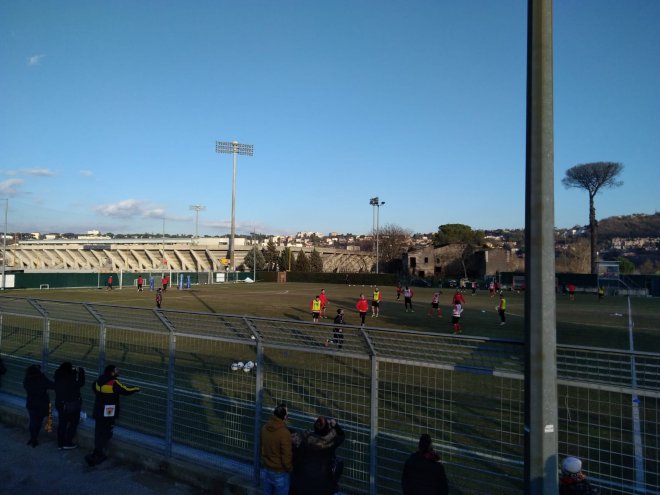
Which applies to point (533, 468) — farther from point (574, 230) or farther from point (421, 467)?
point (574, 230)

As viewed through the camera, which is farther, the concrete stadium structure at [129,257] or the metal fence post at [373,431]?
the concrete stadium structure at [129,257]

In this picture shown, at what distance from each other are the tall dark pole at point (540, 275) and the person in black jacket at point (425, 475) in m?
1.01

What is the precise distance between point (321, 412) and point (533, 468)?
18.4 ft

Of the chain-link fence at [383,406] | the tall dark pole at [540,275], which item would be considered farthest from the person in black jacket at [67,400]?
the tall dark pole at [540,275]

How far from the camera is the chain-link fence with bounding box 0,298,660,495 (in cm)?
438

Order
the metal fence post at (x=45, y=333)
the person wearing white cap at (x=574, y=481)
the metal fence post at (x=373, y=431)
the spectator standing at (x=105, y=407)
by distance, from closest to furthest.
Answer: the person wearing white cap at (x=574, y=481), the metal fence post at (x=373, y=431), the spectator standing at (x=105, y=407), the metal fence post at (x=45, y=333)

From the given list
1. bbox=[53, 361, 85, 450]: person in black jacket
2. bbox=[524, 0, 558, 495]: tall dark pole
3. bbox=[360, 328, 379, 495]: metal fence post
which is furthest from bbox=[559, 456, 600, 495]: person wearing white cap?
bbox=[53, 361, 85, 450]: person in black jacket

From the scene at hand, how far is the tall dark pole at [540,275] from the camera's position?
120 inches

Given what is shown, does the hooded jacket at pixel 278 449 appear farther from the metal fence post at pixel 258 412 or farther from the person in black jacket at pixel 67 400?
the person in black jacket at pixel 67 400

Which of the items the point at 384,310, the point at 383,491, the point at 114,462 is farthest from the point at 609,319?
the point at 114,462

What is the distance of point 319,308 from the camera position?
20.2 m

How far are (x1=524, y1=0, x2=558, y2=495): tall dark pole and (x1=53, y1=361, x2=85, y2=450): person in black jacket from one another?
6.25 meters

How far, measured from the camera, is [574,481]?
3695mm

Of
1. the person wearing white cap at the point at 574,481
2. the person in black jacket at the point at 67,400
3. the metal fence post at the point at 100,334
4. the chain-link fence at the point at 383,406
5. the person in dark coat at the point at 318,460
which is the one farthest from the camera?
the metal fence post at the point at 100,334
